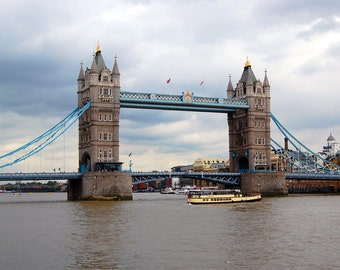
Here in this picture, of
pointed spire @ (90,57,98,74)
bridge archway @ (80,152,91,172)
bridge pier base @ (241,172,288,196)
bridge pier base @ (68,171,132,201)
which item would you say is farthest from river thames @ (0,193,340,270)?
bridge pier base @ (241,172,288,196)

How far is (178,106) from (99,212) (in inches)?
1730

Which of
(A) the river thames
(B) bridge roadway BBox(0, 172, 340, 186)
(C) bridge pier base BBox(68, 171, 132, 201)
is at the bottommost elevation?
(A) the river thames

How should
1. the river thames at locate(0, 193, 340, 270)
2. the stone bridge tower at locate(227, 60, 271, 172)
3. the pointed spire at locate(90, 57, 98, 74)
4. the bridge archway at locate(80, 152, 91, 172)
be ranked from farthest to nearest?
the stone bridge tower at locate(227, 60, 271, 172), the bridge archway at locate(80, 152, 91, 172), the pointed spire at locate(90, 57, 98, 74), the river thames at locate(0, 193, 340, 270)

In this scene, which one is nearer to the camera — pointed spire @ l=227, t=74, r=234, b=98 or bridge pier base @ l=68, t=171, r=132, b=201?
bridge pier base @ l=68, t=171, r=132, b=201

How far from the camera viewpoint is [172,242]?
41.0 m

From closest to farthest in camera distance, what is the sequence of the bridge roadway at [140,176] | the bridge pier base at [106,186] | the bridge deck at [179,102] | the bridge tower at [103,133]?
1. the bridge roadway at [140,176]
2. the bridge pier base at [106,186]
3. the bridge tower at [103,133]
4. the bridge deck at [179,102]

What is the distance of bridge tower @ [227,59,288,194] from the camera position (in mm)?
113938

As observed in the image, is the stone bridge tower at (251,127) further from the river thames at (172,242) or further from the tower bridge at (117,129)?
the river thames at (172,242)

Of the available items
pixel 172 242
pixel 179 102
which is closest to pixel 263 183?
pixel 179 102

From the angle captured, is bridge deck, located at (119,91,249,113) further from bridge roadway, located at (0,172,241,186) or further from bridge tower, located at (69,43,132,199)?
bridge roadway, located at (0,172,241,186)

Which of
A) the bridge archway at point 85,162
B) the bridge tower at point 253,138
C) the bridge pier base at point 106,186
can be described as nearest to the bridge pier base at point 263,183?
the bridge tower at point 253,138

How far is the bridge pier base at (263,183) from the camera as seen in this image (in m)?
113

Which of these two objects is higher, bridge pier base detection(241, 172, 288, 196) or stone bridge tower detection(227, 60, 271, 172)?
stone bridge tower detection(227, 60, 271, 172)

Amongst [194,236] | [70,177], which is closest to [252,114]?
[70,177]
